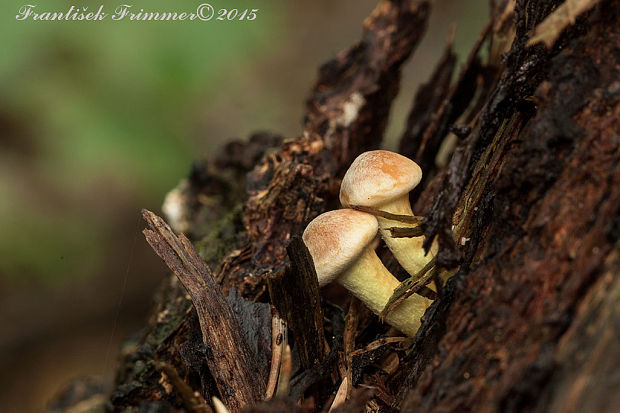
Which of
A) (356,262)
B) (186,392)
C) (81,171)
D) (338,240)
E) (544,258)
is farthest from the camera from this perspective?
(81,171)

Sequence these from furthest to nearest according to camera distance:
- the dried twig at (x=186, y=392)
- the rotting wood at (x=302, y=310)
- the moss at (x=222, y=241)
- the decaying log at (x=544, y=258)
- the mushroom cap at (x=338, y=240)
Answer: the moss at (x=222, y=241), the rotting wood at (x=302, y=310), the mushroom cap at (x=338, y=240), the dried twig at (x=186, y=392), the decaying log at (x=544, y=258)

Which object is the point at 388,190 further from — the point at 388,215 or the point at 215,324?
the point at 215,324

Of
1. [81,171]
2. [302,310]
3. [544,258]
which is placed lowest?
[544,258]

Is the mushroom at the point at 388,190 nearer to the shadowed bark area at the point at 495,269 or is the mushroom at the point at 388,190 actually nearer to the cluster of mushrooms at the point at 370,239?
the cluster of mushrooms at the point at 370,239

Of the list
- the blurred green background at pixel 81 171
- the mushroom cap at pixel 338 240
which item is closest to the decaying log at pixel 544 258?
the mushroom cap at pixel 338 240

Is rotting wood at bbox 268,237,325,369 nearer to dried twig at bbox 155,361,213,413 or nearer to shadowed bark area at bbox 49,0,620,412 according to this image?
shadowed bark area at bbox 49,0,620,412

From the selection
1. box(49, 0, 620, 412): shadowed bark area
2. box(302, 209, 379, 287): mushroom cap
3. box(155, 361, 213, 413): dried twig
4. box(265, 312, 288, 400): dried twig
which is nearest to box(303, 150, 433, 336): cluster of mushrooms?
box(302, 209, 379, 287): mushroom cap

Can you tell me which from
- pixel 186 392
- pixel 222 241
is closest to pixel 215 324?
pixel 186 392
